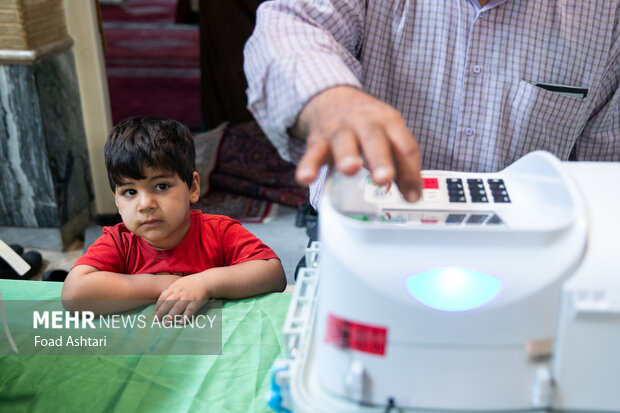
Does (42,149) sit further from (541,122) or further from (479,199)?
(479,199)

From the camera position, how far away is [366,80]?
105 cm

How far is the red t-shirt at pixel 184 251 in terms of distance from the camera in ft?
3.77

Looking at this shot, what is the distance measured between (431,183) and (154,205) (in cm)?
62

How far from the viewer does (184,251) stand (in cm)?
119

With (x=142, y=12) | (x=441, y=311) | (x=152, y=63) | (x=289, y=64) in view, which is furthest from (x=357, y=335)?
(x=142, y=12)

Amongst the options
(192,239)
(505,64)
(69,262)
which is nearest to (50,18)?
(69,262)

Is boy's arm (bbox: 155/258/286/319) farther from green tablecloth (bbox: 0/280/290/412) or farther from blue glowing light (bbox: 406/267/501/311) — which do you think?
blue glowing light (bbox: 406/267/501/311)

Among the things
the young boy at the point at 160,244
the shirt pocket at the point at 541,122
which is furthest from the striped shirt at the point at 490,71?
the young boy at the point at 160,244

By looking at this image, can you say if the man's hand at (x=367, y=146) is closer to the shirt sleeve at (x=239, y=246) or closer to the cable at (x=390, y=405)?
the cable at (x=390, y=405)

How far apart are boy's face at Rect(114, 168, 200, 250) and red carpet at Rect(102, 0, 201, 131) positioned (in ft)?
7.89

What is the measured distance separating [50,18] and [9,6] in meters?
0.18

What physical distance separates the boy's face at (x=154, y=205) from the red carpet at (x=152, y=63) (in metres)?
2.41

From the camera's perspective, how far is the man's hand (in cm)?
51

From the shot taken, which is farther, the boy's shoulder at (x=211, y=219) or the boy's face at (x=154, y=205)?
the boy's shoulder at (x=211, y=219)
